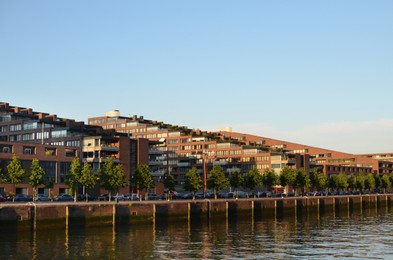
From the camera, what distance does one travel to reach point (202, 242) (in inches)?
3465

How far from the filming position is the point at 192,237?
94.6 m

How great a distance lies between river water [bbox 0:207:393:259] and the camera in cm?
7419

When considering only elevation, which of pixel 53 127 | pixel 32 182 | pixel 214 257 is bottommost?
pixel 214 257

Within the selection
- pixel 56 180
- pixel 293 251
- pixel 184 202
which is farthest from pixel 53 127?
pixel 293 251

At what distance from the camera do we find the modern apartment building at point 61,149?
153 metres

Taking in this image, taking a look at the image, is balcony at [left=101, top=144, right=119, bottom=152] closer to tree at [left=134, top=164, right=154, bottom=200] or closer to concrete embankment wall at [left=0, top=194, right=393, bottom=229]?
tree at [left=134, top=164, right=154, bottom=200]

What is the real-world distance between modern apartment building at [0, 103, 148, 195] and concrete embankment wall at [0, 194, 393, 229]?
48586mm

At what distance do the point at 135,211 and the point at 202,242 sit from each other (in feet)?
95.9

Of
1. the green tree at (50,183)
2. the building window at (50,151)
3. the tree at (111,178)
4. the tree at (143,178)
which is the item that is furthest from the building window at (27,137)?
the tree at (111,178)

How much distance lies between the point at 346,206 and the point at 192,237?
345 feet

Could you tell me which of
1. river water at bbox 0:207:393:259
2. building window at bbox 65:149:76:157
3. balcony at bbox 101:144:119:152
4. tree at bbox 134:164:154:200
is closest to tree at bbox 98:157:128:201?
tree at bbox 134:164:154:200

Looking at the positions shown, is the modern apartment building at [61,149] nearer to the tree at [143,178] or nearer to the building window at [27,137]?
the building window at [27,137]

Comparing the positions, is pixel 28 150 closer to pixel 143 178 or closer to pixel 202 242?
pixel 143 178

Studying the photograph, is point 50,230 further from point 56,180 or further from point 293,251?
point 56,180
